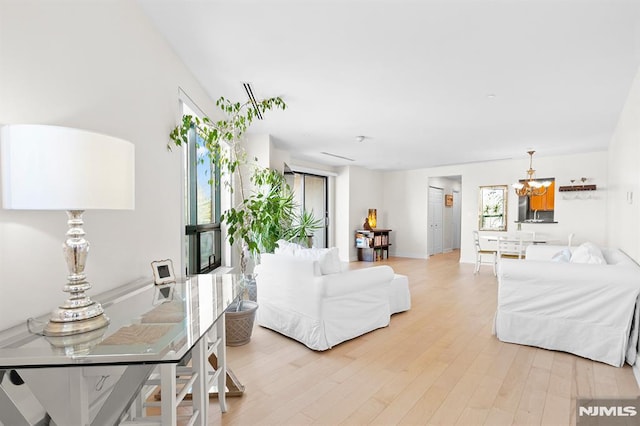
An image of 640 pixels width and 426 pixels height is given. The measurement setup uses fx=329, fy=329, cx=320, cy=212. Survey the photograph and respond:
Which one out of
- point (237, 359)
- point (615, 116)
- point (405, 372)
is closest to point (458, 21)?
point (405, 372)

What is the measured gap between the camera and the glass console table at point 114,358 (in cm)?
96

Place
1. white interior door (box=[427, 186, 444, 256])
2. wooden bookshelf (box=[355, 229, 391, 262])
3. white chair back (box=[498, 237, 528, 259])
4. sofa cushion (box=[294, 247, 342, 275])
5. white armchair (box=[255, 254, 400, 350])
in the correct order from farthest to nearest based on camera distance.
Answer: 1. white interior door (box=[427, 186, 444, 256])
2. wooden bookshelf (box=[355, 229, 391, 262])
3. white chair back (box=[498, 237, 528, 259])
4. sofa cushion (box=[294, 247, 342, 275])
5. white armchair (box=[255, 254, 400, 350])

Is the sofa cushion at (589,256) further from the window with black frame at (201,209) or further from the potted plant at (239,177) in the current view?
the window with black frame at (201,209)

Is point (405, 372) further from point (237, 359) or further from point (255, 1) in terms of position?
point (255, 1)

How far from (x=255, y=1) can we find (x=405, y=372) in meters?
2.69

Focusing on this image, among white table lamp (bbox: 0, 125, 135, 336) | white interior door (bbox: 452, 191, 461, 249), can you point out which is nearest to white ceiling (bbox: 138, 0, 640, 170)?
white table lamp (bbox: 0, 125, 135, 336)

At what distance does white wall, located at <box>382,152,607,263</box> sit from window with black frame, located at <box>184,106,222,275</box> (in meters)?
6.04

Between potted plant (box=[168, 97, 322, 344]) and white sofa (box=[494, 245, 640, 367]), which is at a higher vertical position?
potted plant (box=[168, 97, 322, 344])

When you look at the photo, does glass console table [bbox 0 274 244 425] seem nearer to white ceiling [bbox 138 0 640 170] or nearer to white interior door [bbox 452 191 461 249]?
white ceiling [bbox 138 0 640 170]

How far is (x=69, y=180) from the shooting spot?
1092 mm

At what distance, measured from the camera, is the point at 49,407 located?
3.58ft

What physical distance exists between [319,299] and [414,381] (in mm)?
960

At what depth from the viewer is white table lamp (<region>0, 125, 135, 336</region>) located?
3.43 feet

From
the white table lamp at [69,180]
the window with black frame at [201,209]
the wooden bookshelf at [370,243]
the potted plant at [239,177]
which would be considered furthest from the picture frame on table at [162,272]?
the wooden bookshelf at [370,243]
